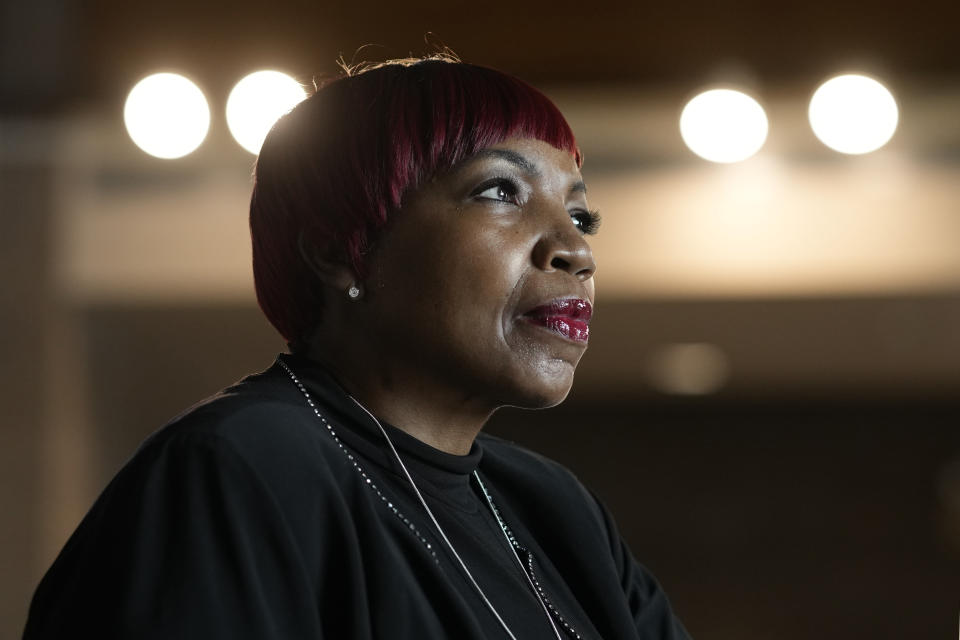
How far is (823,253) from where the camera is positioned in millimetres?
5062

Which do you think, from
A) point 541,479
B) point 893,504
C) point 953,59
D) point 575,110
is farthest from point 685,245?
point 541,479

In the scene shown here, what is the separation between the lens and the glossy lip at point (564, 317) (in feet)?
3.72

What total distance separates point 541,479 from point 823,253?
157 inches

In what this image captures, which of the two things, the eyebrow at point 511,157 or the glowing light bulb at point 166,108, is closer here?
the eyebrow at point 511,157

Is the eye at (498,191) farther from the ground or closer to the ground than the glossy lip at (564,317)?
farther from the ground

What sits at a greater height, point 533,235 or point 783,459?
point 533,235

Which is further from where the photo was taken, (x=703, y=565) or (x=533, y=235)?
(x=703, y=565)

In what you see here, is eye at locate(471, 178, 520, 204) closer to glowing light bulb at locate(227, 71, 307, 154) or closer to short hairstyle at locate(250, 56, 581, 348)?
short hairstyle at locate(250, 56, 581, 348)

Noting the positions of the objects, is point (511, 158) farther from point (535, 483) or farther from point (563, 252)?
point (535, 483)

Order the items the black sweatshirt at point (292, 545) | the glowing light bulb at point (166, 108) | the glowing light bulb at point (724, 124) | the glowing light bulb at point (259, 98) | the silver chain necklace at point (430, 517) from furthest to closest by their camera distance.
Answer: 1. the glowing light bulb at point (724, 124)
2. the glowing light bulb at point (166, 108)
3. the glowing light bulb at point (259, 98)
4. the silver chain necklace at point (430, 517)
5. the black sweatshirt at point (292, 545)

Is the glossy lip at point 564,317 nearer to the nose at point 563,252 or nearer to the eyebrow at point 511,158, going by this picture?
the nose at point 563,252

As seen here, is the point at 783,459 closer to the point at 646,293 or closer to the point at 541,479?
the point at 646,293

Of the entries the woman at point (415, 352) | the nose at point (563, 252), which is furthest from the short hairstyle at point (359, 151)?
the nose at point (563, 252)

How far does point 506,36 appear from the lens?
3.50 m
